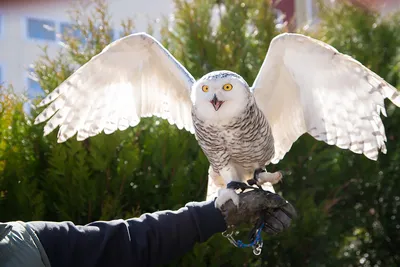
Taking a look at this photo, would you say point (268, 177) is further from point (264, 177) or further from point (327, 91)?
point (327, 91)

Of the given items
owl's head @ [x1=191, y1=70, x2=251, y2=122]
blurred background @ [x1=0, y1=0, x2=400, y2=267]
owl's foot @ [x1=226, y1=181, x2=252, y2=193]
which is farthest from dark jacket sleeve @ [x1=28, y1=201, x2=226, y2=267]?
blurred background @ [x1=0, y1=0, x2=400, y2=267]

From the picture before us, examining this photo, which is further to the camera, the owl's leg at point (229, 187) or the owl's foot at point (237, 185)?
the owl's foot at point (237, 185)

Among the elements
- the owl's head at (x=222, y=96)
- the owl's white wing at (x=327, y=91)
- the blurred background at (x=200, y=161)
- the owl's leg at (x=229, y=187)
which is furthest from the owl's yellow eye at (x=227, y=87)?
the blurred background at (x=200, y=161)

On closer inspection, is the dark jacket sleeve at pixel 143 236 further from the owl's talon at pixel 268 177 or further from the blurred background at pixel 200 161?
the blurred background at pixel 200 161

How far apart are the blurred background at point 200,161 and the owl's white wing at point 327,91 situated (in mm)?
867

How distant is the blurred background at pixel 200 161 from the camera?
9.64 ft

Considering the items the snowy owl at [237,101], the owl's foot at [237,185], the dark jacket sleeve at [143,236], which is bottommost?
the dark jacket sleeve at [143,236]

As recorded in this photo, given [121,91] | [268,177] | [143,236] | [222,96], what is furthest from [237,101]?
[121,91]

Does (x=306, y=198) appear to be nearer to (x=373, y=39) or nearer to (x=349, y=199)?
(x=349, y=199)

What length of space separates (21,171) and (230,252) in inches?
50.6

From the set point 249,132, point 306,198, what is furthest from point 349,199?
point 249,132

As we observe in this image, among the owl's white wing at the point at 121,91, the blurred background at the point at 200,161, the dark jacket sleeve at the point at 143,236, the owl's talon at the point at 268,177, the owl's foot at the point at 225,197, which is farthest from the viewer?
the blurred background at the point at 200,161

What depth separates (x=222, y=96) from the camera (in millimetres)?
2109

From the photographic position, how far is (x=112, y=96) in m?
2.63
